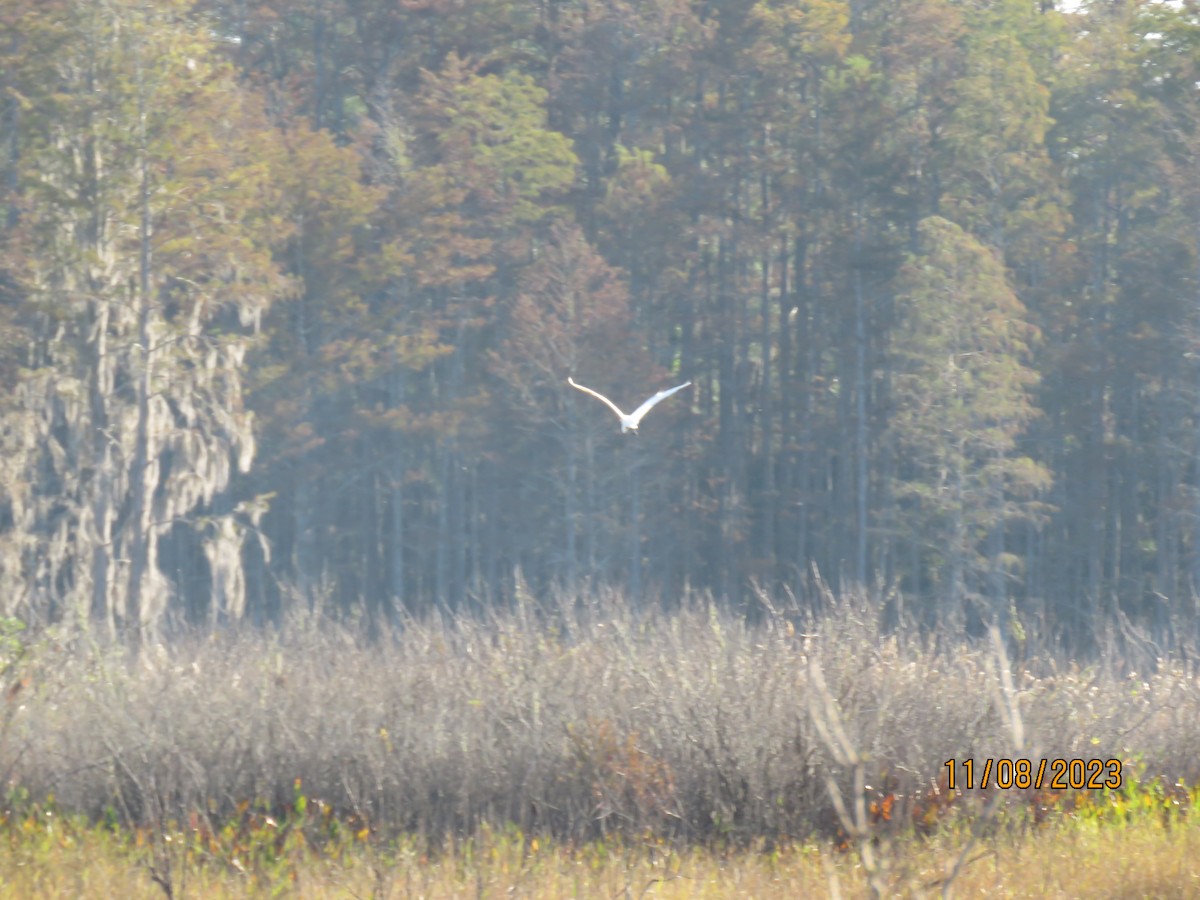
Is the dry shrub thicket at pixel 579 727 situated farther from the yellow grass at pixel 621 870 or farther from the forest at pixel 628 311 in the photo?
the forest at pixel 628 311

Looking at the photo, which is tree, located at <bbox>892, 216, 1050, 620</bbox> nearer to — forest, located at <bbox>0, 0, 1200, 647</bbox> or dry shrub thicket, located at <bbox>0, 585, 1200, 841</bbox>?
forest, located at <bbox>0, 0, 1200, 647</bbox>

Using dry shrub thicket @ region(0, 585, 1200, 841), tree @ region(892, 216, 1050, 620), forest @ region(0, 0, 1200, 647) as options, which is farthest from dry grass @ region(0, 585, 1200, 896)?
tree @ region(892, 216, 1050, 620)

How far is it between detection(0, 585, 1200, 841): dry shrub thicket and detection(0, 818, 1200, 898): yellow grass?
2.14 feet

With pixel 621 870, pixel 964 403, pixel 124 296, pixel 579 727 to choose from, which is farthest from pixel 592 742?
pixel 964 403

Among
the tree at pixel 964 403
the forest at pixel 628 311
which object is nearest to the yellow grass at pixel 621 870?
the forest at pixel 628 311

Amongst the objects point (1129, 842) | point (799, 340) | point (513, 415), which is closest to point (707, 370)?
point (799, 340)

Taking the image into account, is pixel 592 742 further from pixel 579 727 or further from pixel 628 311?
pixel 628 311

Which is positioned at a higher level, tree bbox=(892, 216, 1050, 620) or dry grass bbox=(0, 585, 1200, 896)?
tree bbox=(892, 216, 1050, 620)

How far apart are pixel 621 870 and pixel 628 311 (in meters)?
24.5

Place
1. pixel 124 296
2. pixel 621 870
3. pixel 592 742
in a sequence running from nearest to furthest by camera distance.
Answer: pixel 621 870 < pixel 592 742 < pixel 124 296

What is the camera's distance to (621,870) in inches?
322

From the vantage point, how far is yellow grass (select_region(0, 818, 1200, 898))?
732cm

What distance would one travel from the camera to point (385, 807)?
10336mm

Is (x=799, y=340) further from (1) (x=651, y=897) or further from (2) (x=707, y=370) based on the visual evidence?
(1) (x=651, y=897)
